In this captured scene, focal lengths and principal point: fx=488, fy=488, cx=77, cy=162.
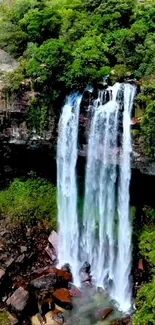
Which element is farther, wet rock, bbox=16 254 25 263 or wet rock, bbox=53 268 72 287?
wet rock, bbox=16 254 25 263

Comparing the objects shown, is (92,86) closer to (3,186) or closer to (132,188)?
(132,188)

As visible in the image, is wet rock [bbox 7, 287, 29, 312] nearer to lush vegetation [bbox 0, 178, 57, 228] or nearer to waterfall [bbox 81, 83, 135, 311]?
waterfall [bbox 81, 83, 135, 311]

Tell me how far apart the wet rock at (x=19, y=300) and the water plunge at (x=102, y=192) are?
2.33 meters

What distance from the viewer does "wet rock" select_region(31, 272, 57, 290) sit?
1781 centimetres

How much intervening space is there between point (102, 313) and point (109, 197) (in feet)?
Answer: 13.9

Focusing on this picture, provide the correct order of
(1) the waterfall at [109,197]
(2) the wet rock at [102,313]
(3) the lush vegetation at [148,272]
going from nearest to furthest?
(3) the lush vegetation at [148,272] < (2) the wet rock at [102,313] < (1) the waterfall at [109,197]

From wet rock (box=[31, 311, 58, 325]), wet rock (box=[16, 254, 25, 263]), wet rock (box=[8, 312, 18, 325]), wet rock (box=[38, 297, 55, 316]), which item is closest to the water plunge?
wet rock (box=[16, 254, 25, 263])

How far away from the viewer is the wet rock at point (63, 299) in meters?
17.3

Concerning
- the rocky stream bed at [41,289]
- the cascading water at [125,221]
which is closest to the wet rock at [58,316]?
the rocky stream bed at [41,289]

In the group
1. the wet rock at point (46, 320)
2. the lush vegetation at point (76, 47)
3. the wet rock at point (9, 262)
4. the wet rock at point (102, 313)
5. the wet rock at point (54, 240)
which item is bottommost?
the wet rock at point (46, 320)

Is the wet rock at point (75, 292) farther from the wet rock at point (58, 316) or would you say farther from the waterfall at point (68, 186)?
the wet rock at point (58, 316)

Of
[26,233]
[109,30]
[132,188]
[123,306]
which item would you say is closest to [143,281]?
[123,306]

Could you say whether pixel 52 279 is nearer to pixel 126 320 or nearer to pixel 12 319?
pixel 12 319

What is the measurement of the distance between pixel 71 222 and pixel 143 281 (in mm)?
3786
